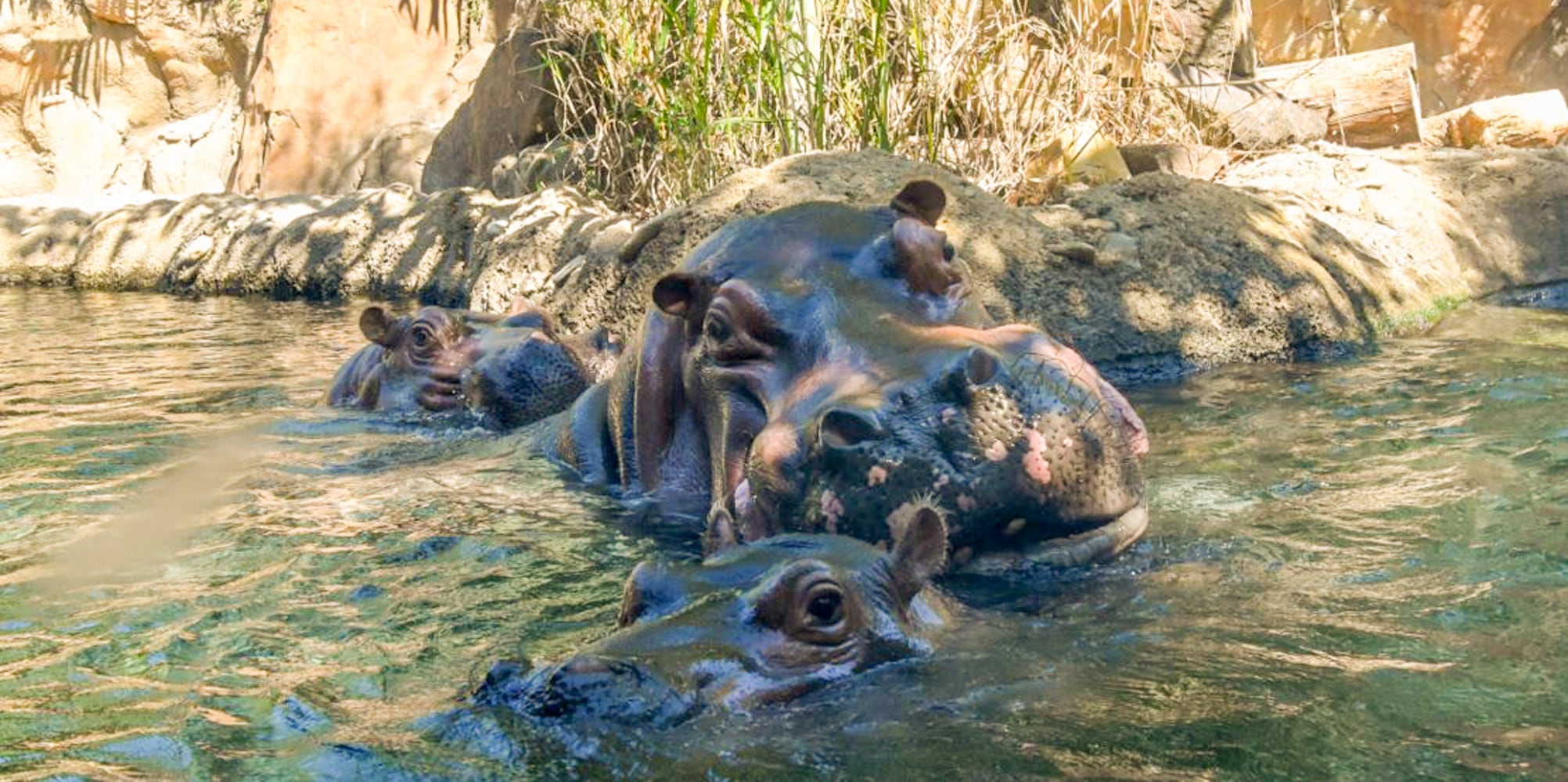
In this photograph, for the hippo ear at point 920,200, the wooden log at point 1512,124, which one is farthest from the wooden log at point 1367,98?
the hippo ear at point 920,200

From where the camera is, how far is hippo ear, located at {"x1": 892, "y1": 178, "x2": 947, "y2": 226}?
189 inches

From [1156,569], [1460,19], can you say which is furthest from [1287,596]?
[1460,19]

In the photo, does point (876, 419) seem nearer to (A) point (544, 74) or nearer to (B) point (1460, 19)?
(A) point (544, 74)

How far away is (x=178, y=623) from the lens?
4078 mm

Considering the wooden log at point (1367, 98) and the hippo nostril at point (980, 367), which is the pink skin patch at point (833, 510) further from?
the wooden log at point (1367, 98)

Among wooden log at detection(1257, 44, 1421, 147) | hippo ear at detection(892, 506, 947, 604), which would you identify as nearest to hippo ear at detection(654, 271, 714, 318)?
hippo ear at detection(892, 506, 947, 604)

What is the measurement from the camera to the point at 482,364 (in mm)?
6637

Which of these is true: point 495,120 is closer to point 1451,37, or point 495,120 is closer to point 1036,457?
point 1451,37

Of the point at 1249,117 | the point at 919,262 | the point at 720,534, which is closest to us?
the point at 720,534

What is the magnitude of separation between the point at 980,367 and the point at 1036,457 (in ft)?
0.71

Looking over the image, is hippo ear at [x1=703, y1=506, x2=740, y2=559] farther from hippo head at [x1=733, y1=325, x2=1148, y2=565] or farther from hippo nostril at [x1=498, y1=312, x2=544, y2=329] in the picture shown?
hippo nostril at [x1=498, y1=312, x2=544, y2=329]

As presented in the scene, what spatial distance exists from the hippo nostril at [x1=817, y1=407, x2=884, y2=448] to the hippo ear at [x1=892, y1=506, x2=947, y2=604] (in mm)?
269

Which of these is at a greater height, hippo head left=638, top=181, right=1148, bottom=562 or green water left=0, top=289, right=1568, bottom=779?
hippo head left=638, top=181, right=1148, bottom=562

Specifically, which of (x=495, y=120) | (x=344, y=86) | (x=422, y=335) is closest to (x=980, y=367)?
(x=422, y=335)
